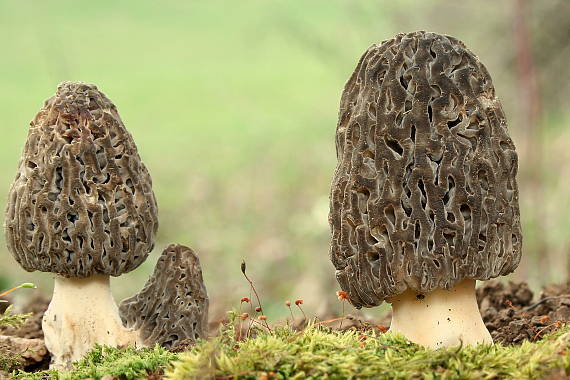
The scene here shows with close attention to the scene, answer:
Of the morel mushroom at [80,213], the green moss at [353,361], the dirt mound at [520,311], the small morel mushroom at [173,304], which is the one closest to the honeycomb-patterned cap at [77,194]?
the morel mushroom at [80,213]

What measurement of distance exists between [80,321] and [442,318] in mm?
2511

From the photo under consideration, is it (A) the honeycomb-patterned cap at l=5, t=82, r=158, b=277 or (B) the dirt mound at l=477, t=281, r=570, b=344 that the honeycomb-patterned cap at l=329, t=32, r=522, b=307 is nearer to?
(B) the dirt mound at l=477, t=281, r=570, b=344

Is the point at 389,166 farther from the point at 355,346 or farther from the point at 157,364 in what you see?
the point at 157,364

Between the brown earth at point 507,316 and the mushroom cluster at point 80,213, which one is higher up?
the mushroom cluster at point 80,213

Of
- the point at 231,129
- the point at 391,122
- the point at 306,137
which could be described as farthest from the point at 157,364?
the point at 231,129

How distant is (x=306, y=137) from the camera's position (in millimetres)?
21797

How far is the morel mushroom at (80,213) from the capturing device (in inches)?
199

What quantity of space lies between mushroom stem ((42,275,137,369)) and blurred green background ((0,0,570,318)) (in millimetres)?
2591

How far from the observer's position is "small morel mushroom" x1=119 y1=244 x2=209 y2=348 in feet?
18.0

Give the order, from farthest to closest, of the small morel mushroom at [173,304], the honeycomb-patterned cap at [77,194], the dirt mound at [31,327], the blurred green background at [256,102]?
the blurred green background at [256,102]
the dirt mound at [31,327]
the small morel mushroom at [173,304]
the honeycomb-patterned cap at [77,194]

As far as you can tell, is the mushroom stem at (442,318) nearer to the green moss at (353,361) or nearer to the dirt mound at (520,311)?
the dirt mound at (520,311)

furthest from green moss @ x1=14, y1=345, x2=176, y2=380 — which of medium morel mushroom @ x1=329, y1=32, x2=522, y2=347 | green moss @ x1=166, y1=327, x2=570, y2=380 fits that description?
medium morel mushroom @ x1=329, y1=32, x2=522, y2=347

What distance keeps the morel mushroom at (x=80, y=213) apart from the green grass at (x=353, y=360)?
120 cm

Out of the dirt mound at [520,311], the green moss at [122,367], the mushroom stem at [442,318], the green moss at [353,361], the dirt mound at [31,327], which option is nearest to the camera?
the green moss at [353,361]
